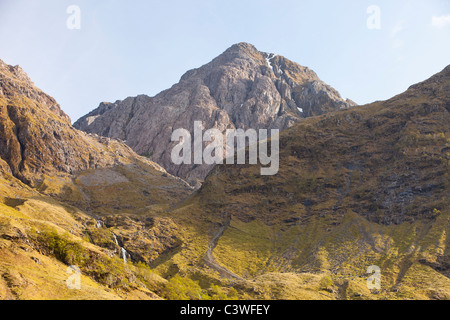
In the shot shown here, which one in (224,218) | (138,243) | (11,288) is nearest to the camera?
(11,288)

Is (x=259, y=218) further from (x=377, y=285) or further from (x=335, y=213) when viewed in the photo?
(x=377, y=285)

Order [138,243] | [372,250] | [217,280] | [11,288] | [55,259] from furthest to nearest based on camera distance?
[138,243], [372,250], [217,280], [55,259], [11,288]

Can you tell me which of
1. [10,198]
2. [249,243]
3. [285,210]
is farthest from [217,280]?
[10,198]

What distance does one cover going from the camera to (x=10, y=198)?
168 meters

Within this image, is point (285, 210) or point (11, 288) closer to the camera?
point (11, 288)

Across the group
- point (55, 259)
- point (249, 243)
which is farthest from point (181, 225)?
point (55, 259)

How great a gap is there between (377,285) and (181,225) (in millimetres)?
97342

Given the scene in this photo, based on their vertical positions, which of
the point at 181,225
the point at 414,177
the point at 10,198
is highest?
the point at 414,177

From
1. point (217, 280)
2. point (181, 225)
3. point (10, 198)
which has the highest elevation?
point (10, 198)

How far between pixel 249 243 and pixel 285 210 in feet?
126

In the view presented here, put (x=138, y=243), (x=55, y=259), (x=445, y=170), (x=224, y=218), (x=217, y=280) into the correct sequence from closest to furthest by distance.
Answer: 1. (x=55, y=259)
2. (x=217, y=280)
3. (x=138, y=243)
4. (x=445, y=170)
5. (x=224, y=218)

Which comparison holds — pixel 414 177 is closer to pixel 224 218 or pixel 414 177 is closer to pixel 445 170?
pixel 445 170

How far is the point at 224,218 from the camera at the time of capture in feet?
635

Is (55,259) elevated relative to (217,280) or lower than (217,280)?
elevated
